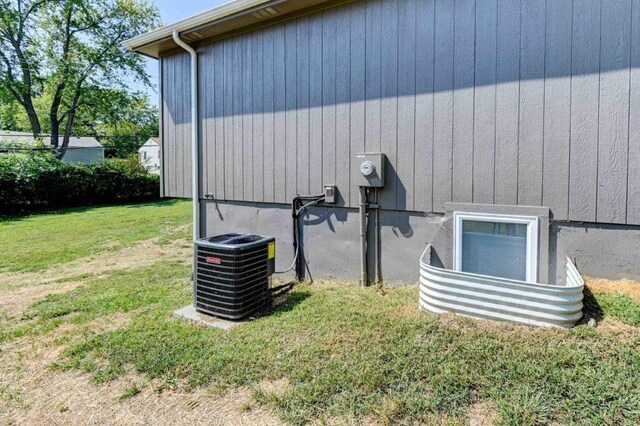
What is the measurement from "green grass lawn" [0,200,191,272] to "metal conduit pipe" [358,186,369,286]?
16.7ft

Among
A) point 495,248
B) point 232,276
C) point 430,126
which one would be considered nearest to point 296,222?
point 232,276

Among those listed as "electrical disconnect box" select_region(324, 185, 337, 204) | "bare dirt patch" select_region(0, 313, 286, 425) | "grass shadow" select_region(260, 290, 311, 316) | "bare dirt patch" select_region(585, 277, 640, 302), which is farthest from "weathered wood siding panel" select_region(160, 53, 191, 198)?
"bare dirt patch" select_region(585, 277, 640, 302)

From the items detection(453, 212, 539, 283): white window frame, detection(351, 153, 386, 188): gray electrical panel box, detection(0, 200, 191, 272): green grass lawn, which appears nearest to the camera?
detection(453, 212, 539, 283): white window frame

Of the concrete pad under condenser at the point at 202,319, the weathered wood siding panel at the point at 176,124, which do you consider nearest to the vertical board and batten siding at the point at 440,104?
the weathered wood siding panel at the point at 176,124

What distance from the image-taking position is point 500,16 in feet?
10.9

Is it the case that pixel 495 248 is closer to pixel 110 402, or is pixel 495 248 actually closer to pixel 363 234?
pixel 363 234

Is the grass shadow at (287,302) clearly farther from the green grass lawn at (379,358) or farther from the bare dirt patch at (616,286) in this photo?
the bare dirt patch at (616,286)

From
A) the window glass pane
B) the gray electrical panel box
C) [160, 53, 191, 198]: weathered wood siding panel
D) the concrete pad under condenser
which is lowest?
the concrete pad under condenser

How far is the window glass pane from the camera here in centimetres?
336

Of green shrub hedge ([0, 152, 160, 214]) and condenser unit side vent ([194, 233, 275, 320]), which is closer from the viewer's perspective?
condenser unit side vent ([194, 233, 275, 320])

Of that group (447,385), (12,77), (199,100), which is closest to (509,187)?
(447,385)

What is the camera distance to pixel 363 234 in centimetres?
408

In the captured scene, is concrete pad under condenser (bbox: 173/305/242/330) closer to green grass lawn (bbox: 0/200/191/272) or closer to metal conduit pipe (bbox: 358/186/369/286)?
metal conduit pipe (bbox: 358/186/369/286)

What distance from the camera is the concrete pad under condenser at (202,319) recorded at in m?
3.32
